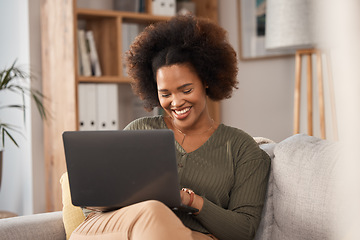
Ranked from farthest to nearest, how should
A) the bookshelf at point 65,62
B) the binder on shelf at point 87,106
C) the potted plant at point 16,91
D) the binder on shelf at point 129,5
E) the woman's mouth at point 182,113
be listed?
the binder on shelf at point 129,5 < the binder on shelf at point 87,106 < the bookshelf at point 65,62 < the potted plant at point 16,91 < the woman's mouth at point 182,113

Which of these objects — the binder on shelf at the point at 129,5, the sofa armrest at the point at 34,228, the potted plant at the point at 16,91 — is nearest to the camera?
the sofa armrest at the point at 34,228

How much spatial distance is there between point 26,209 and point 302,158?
2158 millimetres

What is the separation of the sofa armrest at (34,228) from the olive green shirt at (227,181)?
438 millimetres

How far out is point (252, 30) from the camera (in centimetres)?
370

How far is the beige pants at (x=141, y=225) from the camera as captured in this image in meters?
1.15

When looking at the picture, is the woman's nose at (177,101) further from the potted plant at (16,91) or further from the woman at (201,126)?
the potted plant at (16,91)

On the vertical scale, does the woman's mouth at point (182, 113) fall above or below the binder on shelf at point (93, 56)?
below

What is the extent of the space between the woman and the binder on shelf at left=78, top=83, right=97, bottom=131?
122cm

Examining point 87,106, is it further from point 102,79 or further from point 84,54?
point 84,54

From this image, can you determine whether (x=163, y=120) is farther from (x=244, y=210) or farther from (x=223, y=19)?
(x=223, y=19)

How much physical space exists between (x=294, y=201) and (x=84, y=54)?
1.89 m

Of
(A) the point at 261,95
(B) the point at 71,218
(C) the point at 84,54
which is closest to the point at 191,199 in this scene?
(B) the point at 71,218

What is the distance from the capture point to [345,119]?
0.97ft

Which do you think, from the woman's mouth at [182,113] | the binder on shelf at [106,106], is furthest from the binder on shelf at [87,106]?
the woman's mouth at [182,113]
